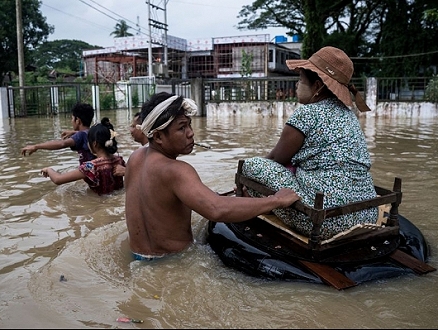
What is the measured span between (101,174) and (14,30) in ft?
93.2

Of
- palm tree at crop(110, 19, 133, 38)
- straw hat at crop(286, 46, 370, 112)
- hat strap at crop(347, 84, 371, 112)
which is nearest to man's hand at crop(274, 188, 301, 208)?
straw hat at crop(286, 46, 370, 112)

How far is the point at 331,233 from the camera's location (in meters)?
2.96

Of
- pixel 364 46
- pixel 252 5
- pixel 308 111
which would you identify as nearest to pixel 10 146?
pixel 308 111

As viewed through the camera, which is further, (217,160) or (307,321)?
(217,160)

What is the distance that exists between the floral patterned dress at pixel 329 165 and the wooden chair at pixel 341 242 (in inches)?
3.1

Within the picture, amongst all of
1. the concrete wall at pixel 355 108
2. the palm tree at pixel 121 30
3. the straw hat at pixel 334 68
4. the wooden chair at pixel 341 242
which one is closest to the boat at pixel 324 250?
the wooden chair at pixel 341 242

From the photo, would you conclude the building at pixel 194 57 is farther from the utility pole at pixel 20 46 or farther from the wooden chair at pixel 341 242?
the wooden chair at pixel 341 242

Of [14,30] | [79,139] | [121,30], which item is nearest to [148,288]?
[79,139]

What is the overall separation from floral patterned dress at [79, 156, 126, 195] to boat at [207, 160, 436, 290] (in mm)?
2465

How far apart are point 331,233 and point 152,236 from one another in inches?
48.3

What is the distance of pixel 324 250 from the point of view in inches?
110

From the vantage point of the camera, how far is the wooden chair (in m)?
2.68

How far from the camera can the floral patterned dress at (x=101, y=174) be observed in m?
5.24

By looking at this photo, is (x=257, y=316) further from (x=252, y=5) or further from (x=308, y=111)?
(x=252, y=5)
